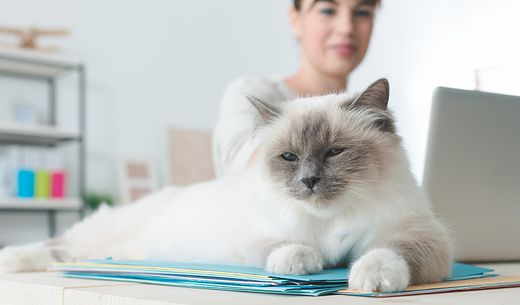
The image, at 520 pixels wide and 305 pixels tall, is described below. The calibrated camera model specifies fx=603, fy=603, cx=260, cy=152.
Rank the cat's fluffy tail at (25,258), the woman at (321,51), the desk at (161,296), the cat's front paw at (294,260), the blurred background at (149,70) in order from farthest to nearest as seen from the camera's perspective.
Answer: the blurred background at (149,70) < the woman at (321,51) < the cat's fluffy tail at (25,258) < the cat's front paw at (294,260) < the desk at (161,296)

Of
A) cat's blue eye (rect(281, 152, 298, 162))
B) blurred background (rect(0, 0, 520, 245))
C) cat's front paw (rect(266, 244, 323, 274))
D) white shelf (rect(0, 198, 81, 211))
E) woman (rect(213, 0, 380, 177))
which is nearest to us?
cat's front paw (rect(266, 244, 323, 274))

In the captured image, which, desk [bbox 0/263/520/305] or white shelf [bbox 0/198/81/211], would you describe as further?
white shelf [bbox 0/198/81/211]

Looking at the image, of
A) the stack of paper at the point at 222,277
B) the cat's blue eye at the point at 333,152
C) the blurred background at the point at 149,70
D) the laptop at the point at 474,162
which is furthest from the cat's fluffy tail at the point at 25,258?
the blurred background at the point at 149,70

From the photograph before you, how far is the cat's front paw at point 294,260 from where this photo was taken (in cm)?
78

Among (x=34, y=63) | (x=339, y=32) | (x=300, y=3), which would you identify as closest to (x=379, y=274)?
(x=339, y=32)

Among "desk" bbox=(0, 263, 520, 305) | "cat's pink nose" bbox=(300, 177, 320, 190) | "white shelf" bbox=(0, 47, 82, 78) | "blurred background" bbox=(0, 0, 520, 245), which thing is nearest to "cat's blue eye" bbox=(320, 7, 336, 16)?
"cat's pink nose" bbox=(300, 177, 320, 190)

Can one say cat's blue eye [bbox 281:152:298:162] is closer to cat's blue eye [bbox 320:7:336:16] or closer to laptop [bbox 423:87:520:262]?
laptop [bbox 423:87:520:262]

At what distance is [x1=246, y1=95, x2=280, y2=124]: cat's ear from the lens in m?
0.95

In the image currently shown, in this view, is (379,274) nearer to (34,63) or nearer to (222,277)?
(222,277)

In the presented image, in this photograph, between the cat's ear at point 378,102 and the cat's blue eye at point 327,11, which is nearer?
the cat's ear at point 378,102

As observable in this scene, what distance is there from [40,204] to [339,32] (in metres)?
2.69

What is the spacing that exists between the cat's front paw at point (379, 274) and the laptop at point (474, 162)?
30 cm

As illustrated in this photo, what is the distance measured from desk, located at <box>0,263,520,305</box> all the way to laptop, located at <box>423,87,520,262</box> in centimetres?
32

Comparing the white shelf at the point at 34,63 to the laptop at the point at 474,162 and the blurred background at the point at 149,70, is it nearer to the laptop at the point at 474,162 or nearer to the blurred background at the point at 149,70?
the blurred background at the point at 149,70
